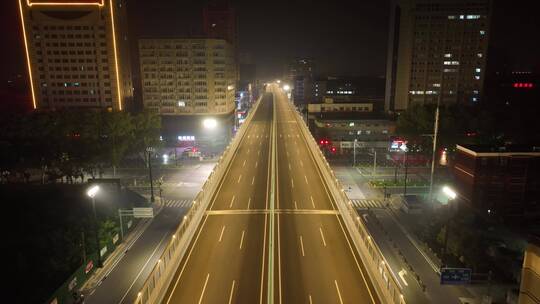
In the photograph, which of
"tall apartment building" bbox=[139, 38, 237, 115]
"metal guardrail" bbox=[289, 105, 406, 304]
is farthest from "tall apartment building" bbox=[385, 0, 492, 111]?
"metal guardrail" bbox=[289, 105, 406, 304]

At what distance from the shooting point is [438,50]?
119500 mm

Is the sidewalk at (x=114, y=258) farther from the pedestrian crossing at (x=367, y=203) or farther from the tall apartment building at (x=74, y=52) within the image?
the tall apartment building at (x=74, y=52)

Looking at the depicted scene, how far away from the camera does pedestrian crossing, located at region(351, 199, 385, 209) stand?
1789 inches

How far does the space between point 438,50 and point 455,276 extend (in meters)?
113

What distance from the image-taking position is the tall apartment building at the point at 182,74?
4304 inches

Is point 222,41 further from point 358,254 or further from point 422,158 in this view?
point 358,254

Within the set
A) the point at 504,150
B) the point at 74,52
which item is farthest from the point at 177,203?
the point at 74,52

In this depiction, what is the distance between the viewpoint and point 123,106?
327 ft

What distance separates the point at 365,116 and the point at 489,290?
81.4 meters

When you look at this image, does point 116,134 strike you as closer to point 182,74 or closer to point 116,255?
point 116,255

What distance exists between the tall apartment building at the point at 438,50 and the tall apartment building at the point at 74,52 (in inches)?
3552

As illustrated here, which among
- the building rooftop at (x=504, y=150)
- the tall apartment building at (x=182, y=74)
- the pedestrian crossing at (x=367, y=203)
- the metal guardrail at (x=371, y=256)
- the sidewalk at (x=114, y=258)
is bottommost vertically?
the sidewalk at (x=114, y=258)

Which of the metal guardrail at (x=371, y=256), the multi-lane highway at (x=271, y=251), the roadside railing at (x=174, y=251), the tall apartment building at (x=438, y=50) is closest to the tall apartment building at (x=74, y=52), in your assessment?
the multi-lane highway at (x=271, y=251)

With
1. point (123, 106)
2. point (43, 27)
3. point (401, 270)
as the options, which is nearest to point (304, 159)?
point (401, 270)
